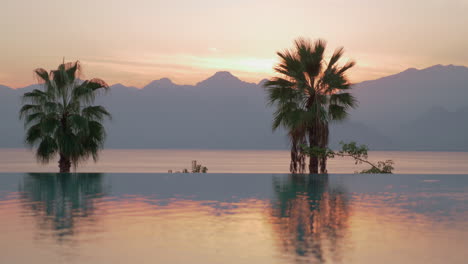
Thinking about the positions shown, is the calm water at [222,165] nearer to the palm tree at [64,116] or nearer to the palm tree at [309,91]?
the palm tree at [64,116]

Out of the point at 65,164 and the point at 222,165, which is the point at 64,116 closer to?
the point at 65,164

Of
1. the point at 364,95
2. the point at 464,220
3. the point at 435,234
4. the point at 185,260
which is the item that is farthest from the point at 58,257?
the point at 364,95

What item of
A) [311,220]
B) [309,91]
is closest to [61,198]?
[311,220]

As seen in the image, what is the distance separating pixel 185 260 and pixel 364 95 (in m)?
152

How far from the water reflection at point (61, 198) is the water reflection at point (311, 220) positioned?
10.2ft

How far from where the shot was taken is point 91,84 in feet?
69.5

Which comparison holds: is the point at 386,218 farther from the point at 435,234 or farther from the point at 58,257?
the point at 58,257

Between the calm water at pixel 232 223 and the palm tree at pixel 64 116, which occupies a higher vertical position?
the palm tree at pixel 64 116

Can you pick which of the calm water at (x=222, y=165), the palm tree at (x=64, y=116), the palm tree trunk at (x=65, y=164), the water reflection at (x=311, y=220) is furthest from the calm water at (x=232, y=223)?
the calm water at (x=222, y=165)

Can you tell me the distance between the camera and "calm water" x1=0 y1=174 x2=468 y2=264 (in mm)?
6715

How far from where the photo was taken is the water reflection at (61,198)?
8.91 meters

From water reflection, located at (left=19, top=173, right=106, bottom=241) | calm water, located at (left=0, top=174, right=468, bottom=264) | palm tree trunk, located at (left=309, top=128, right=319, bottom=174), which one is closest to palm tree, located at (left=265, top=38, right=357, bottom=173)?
palm tree trunk, located at (left=309, top=128, right=319, bottom=174)

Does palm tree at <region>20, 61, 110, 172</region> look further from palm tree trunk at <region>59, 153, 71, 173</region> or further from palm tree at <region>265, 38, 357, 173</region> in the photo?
palm tree at <region>265, 38, 357, 173</region>

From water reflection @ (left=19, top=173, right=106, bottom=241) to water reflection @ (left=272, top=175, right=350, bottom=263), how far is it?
10.2 feet
